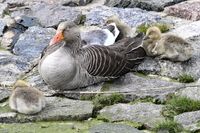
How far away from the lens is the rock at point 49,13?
33.2ft

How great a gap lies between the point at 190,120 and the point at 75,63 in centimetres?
163

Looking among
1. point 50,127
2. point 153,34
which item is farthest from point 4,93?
point 153,34

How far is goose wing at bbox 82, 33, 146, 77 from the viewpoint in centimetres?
813

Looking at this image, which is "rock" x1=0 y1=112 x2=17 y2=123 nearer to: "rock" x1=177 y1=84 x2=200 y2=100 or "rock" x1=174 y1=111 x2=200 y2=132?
"rock" x1=174 y1=111 x2=200 y2=132

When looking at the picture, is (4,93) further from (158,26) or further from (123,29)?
(158,26)

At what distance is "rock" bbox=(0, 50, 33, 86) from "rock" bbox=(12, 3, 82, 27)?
1.22 m

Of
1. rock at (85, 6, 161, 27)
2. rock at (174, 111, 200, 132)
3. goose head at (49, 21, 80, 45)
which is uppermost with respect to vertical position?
goose head at (49, 21, 80, 45)

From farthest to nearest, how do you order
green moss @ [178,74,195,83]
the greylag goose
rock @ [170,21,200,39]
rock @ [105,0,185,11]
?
rock @ [105,0,185,11], rock @ [170,21,200,39], the greylag goose, green moss @ [178,74,195,83]

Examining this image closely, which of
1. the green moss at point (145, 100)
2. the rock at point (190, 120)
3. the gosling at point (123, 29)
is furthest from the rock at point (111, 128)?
the gosling at point (123, 29)

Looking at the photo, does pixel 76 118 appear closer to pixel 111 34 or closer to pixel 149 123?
pixel 149 123

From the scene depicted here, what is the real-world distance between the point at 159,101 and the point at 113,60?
839 millimetres

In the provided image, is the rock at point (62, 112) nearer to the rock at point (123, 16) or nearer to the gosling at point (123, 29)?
the gosling at point (123, 29)

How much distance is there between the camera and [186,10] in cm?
1012

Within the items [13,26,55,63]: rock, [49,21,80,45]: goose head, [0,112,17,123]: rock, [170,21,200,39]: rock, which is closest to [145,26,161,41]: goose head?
[170,21,200,39]: rock
